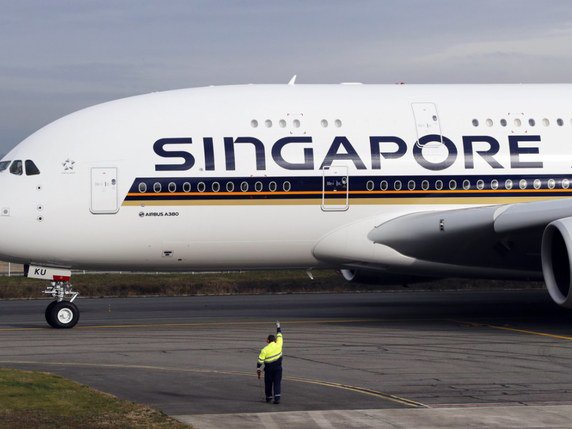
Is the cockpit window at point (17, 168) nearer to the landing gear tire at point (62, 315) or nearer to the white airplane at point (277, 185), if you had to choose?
the white airplane at point (277, 185)

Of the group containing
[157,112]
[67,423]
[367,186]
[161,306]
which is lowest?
[67,423]

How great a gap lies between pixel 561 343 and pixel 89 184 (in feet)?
34.9

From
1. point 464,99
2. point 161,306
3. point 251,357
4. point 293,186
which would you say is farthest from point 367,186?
point 161,306

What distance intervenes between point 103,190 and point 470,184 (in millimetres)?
8244

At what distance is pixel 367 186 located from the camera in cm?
2534

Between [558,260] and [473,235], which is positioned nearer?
[558,260]

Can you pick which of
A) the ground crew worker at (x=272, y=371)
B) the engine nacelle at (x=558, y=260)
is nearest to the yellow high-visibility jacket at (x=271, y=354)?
the ground crew worker at (x=272, y=371)

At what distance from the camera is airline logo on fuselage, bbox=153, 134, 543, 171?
2519cm

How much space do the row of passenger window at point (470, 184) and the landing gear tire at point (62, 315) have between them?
23.7 feet

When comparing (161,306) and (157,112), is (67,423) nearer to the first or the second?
(157,112)

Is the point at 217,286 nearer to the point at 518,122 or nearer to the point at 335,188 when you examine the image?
the point at 335,188

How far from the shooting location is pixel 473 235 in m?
24.7

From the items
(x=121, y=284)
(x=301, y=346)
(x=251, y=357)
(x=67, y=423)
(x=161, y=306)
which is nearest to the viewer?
(x=67, y=423)

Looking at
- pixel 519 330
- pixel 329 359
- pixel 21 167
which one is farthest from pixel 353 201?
pixel 21 167
